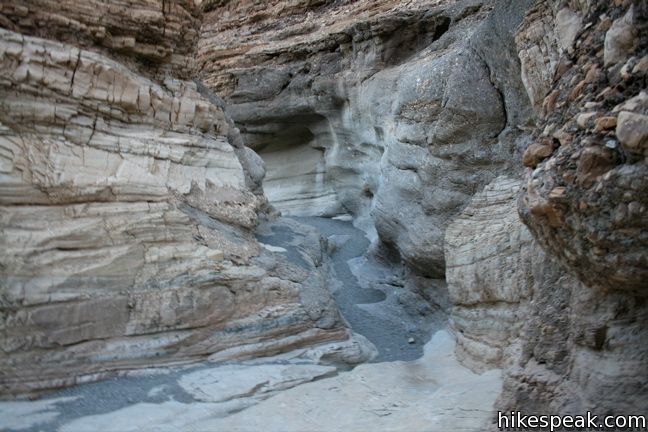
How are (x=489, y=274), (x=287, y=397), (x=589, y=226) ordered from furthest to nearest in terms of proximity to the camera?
(x=489, y=274), (x=287, y=397), (x=589, y=226)

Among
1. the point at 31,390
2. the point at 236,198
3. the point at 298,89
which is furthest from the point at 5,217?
the point at 298,89

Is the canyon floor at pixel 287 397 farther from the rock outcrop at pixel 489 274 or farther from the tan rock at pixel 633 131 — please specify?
the tan rock at pixel 633 131

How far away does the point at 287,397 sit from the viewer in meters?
5.88

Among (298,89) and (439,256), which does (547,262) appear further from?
(298,89)

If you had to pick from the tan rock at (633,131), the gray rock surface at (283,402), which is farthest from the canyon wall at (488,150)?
the gray rock surface at (283,402)

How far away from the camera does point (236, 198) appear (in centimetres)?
800

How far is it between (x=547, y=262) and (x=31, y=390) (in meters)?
4.69

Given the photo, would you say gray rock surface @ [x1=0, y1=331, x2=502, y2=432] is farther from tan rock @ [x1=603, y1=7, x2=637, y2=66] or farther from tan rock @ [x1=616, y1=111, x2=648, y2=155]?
tan rock @ [x1=603, y1=7, x2=637, y2=66]

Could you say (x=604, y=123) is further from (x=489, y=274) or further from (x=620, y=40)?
(x=489, y=274)

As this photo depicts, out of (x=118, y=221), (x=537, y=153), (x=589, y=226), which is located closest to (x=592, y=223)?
(x=589, y=226)

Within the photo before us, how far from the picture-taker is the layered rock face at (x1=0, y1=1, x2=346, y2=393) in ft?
19.4

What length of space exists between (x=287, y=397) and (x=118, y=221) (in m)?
2.63

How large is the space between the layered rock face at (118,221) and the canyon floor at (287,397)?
257 millimetres

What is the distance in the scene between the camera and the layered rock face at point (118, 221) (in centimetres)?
592
